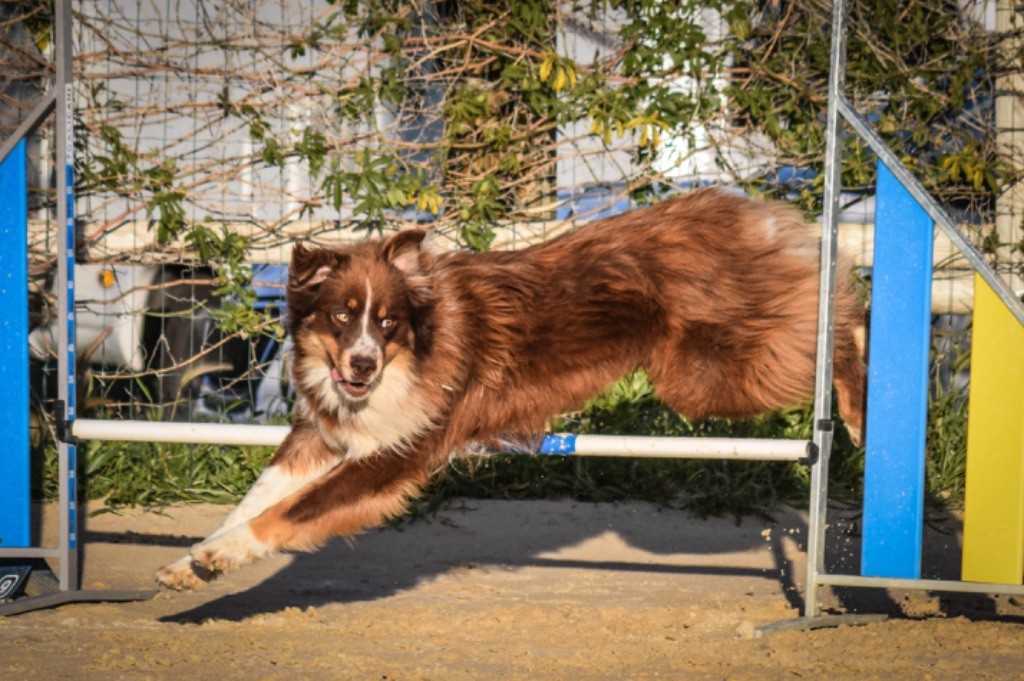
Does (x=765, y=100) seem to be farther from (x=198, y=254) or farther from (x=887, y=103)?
(x=198, y=254)

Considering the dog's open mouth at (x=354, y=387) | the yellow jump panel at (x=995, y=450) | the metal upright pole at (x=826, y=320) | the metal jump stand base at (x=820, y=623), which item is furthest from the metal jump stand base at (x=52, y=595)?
the yellow jump panel at (x=995, y=450)

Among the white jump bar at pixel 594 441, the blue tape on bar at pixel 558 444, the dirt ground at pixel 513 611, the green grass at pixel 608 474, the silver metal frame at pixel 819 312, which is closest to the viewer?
the dirt ground at pixel 513 611

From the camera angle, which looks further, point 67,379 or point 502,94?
point 502,94

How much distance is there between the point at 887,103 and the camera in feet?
22.5

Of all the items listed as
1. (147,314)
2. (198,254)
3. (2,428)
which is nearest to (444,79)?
(198,254)

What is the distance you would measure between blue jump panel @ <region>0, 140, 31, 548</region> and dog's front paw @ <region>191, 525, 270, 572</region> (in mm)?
1135

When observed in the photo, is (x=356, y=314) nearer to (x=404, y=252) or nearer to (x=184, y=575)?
(x=404, y=252)

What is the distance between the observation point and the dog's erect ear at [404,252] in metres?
4.17

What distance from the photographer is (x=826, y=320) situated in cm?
414

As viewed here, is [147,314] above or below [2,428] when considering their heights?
above

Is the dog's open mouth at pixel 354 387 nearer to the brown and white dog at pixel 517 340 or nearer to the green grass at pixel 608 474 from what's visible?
the brown and white dog at pixel 517 340

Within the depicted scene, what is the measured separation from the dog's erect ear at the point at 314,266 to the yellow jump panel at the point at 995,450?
7.61ft

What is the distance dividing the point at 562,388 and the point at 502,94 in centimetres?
303

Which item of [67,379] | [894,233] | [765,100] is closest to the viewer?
[894,233]
